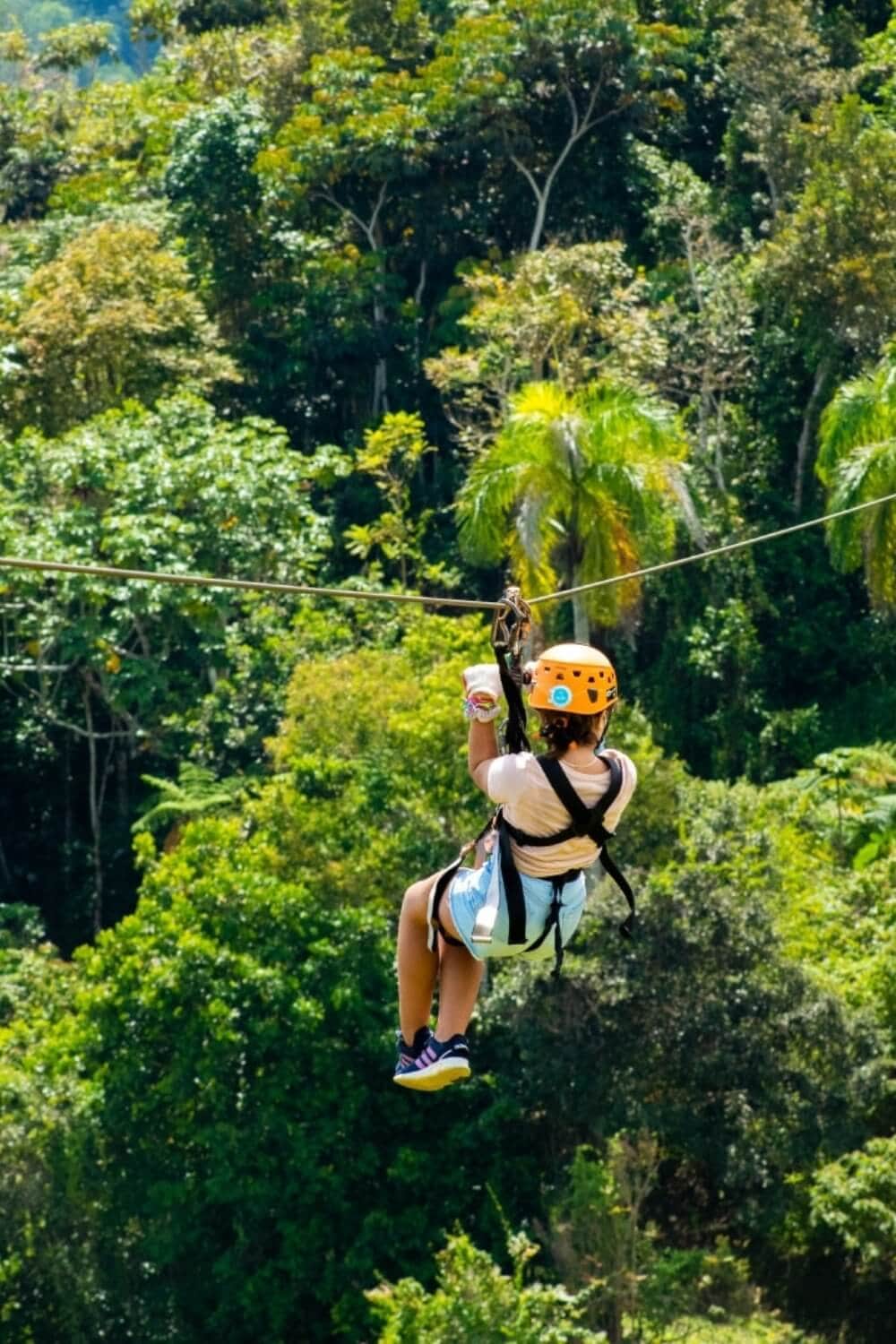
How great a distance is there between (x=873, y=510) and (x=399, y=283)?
31.8ft

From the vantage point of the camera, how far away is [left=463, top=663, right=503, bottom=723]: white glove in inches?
283

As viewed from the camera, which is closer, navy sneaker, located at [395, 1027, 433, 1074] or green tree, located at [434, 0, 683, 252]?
navy sneaker, located at [395, 1027, 433, 1074]

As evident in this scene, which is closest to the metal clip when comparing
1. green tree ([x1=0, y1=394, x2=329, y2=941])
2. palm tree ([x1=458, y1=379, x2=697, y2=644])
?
palm tree ([x1=458, y1=379, x2=697, y2=644])

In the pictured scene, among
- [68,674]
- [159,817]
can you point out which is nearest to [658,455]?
[159,817]

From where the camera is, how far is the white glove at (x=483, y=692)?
7.20 meters

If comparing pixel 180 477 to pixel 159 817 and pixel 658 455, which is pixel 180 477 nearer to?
pixel 159 817

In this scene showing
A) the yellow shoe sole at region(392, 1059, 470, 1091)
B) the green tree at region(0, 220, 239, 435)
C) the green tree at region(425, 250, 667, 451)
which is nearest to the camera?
the yellow shoe sole at region(392, 1059, 470, 1091)

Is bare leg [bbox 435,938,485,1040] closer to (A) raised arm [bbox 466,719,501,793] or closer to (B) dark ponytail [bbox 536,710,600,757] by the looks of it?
(A) raised arm [bbox 466,719,501,793]

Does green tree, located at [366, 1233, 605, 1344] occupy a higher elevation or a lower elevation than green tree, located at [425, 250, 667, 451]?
lower

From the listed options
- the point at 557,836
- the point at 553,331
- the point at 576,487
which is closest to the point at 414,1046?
the point at 557,836

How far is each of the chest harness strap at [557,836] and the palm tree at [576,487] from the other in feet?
43.6

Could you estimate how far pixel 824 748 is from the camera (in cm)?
2534

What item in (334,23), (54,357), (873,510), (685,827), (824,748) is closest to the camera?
(685,827)

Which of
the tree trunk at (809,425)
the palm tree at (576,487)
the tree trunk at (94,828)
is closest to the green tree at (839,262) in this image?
the tree trunk at (809,425)
